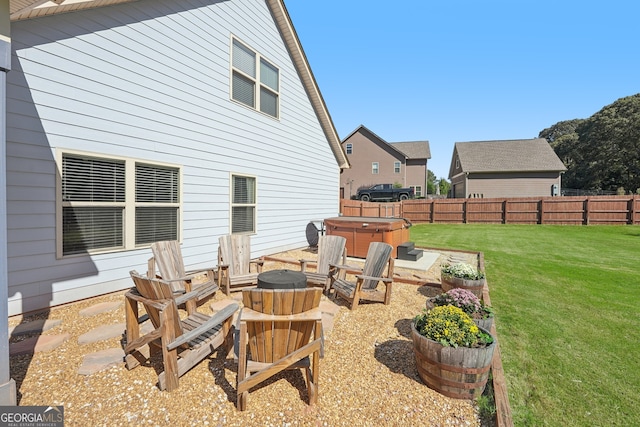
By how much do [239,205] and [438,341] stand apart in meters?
5.73

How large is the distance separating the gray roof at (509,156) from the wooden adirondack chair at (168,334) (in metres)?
28.7

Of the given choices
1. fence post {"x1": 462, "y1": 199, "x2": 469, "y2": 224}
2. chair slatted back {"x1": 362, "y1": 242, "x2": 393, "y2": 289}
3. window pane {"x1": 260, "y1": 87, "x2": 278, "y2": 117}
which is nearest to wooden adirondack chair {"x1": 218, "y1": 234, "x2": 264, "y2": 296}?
chair slatted back {"x1": 362, "y1": 242, "x2": 393, "y2": 289}

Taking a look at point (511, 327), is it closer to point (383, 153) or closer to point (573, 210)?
point (573, 210)

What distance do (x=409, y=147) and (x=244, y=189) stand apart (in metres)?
29.0

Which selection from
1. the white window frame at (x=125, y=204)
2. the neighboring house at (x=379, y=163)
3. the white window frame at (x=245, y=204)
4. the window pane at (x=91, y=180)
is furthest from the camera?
the neighboring house at (x=379, y=163)

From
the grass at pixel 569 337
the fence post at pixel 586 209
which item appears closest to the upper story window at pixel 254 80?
the grass at pixel 569 337

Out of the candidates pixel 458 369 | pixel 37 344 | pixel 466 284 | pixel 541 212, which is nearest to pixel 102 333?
pixel 37 344

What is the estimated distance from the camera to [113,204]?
4.60m

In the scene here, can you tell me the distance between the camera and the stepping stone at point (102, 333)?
10.5 ft

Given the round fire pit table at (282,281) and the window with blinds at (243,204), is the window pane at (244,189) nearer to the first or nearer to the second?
the window with blinds at (243,204)

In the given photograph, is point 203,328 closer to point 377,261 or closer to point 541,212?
point 377,261

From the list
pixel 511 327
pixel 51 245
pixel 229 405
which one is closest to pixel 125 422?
pixel 229 405

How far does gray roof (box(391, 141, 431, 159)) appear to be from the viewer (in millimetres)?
30766

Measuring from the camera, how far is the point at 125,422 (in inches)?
79.7
